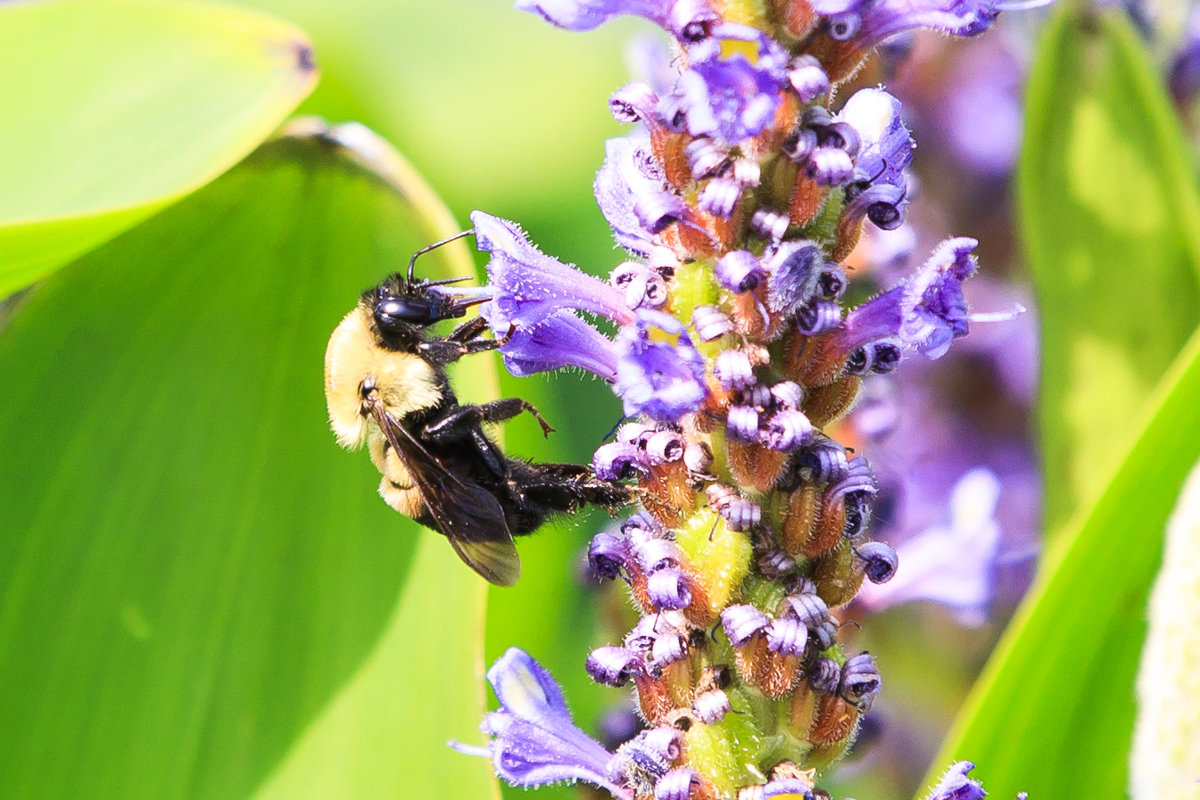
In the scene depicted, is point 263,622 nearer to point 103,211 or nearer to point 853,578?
point 103,211

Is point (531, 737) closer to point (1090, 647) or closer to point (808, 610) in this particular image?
point (808, 610)

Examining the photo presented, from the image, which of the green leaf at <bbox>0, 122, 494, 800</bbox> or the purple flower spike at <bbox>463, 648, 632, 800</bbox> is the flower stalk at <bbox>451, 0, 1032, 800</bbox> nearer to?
the purple flower spike at <bbox>463, 648, 632, 800</bbox>

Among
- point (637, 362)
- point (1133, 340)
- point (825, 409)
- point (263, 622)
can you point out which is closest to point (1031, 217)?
point (1133, 340)

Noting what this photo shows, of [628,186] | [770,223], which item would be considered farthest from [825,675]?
[628,186]

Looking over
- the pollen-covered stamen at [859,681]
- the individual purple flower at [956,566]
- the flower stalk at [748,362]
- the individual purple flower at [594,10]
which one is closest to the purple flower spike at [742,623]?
the flower stalk at [748,362]

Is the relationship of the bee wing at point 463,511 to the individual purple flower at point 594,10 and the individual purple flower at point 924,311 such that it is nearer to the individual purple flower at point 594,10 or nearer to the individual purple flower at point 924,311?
the individual purple flower at point 924,311

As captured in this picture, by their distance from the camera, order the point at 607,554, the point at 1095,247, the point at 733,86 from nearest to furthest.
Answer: the point at 733,86
the point at 607,554
the point at 1095,247
